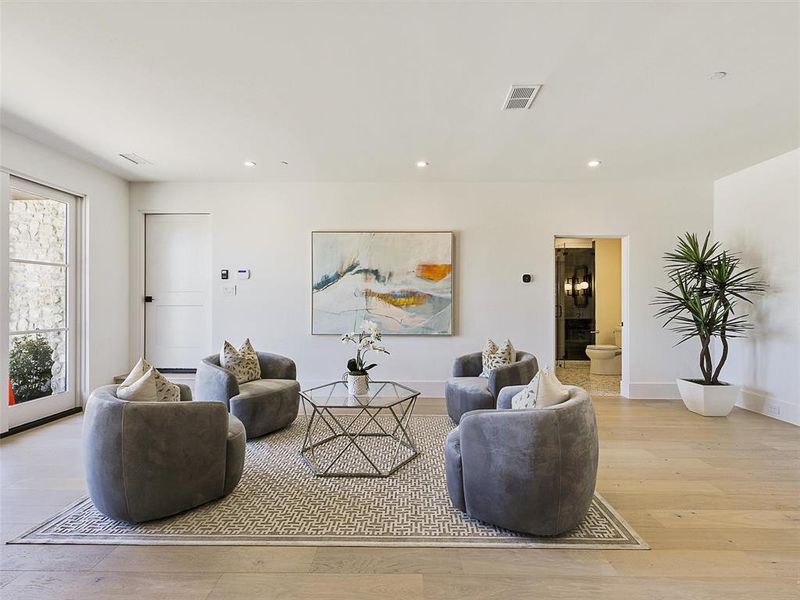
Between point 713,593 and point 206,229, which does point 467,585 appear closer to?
point 713,593

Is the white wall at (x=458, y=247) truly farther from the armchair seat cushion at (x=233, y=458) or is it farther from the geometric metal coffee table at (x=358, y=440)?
the armchair seat cushion at (x=233, y=458)

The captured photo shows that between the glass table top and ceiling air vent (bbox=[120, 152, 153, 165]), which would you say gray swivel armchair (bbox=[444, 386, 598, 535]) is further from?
ceiling air vent (bbox=[120, 152, 153, 165])

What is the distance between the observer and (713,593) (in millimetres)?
1823

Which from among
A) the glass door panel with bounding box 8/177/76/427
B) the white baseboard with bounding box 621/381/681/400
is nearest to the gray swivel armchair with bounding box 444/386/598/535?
the white baseboard with bounding box 621/381/681/400

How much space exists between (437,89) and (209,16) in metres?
1.47

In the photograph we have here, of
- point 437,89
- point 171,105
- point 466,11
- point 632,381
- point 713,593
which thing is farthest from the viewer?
point 632,381

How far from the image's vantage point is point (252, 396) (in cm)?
371

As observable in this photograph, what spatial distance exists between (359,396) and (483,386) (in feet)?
4.11

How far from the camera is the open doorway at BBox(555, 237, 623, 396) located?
28.0ft

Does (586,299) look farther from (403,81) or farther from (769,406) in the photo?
(403,81)

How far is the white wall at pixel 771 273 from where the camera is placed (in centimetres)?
431

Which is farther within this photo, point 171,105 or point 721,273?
point 721,273

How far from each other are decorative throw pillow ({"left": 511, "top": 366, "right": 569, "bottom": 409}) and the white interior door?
15.0ft

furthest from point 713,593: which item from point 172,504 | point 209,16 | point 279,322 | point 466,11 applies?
point 279,322
